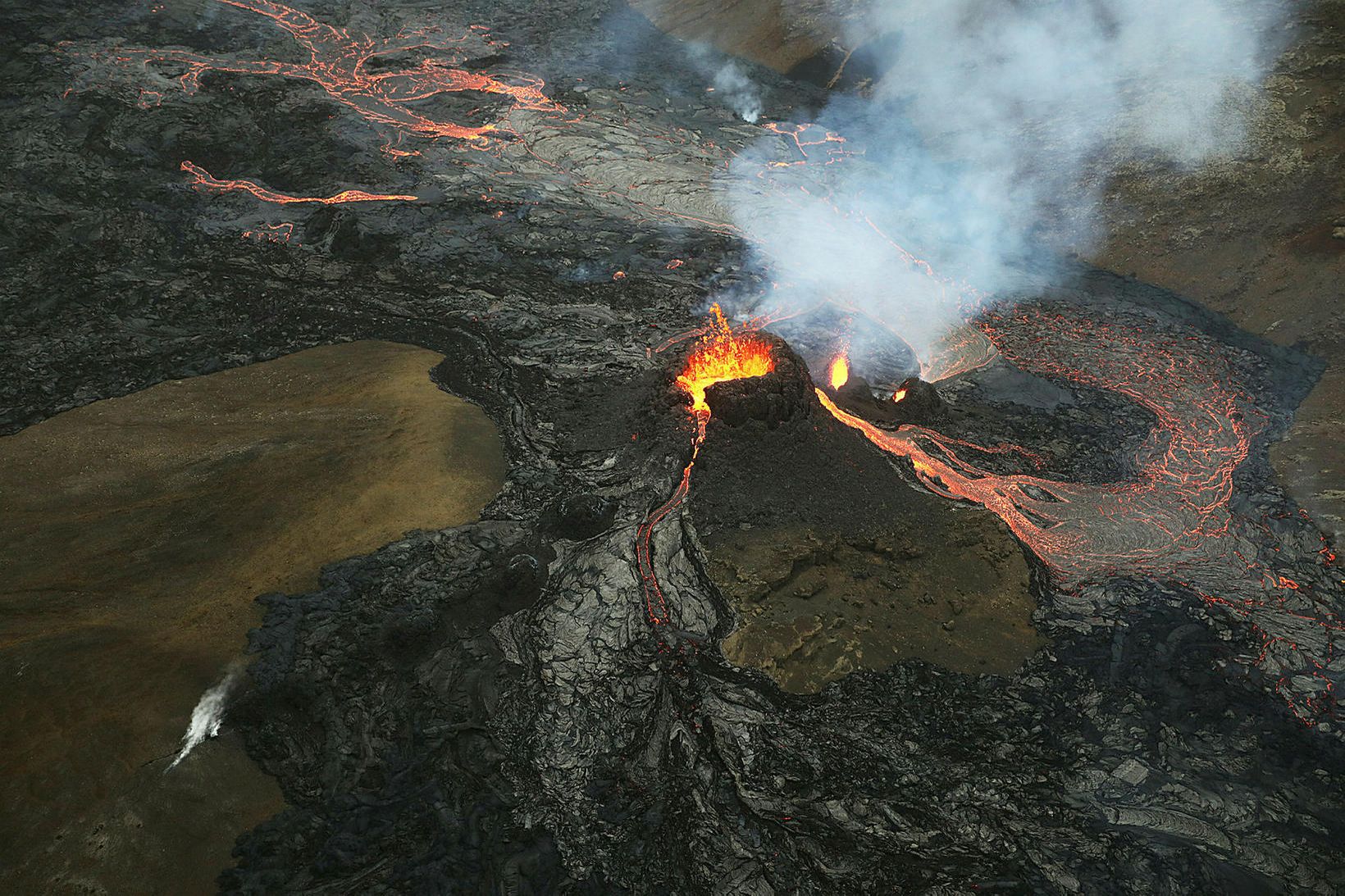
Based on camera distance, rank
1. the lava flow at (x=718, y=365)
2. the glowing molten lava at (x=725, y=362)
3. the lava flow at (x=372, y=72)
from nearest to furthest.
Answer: the lava flow at (x=718, y=365)
the glowing molten lava at (x=725, y=362)
the lava flow at (x=372, y=72)

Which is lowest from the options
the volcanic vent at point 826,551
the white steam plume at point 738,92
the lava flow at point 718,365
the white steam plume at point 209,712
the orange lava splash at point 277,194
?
the white steam plume at point 209,712

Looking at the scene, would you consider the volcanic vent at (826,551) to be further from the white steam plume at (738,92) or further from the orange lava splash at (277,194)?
the white steam plume at (738,92)

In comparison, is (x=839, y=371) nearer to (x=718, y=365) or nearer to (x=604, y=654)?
(x=718, y=365)

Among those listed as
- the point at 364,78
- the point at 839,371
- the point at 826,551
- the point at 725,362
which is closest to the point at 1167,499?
the point at 839,371

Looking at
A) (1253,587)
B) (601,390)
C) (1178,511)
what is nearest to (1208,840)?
(1253,587)

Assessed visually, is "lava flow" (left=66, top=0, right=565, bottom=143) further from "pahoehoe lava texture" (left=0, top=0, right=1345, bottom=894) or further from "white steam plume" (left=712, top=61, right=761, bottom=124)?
"white steam plume" (left=712, top=61, right=761, bottom=124)

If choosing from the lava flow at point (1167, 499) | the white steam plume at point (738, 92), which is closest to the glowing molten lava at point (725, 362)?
the lava flow at point (1167, 499)

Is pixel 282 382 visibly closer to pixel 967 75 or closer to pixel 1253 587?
pixel 1253 587
